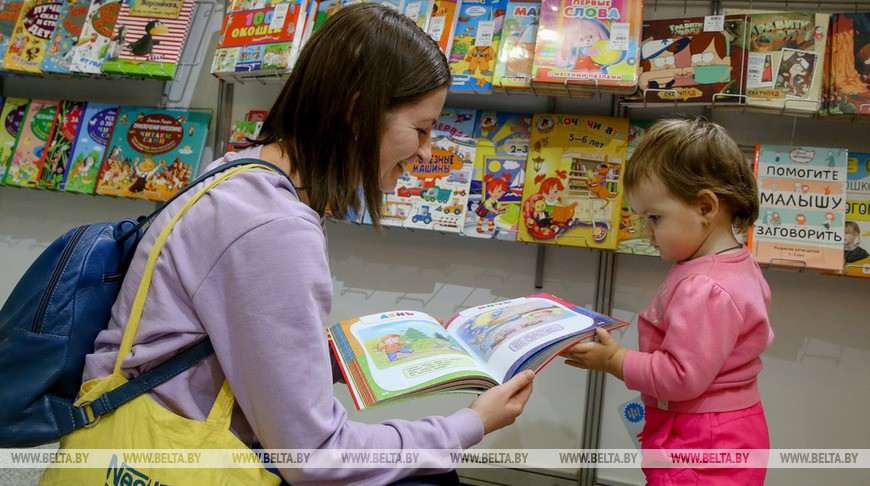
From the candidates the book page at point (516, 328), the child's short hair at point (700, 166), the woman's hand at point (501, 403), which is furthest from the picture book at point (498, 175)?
the woman's hand at point (501, 403)

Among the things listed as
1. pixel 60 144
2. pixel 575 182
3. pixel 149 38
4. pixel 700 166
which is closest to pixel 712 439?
pixel 700 166

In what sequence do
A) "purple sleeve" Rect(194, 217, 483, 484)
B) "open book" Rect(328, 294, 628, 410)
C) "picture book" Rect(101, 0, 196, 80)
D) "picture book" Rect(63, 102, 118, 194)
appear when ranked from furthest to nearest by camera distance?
"picture book" Rect(63, 102, 118, 194) → "picture book" Rect(101, 0, 196, 80) → "open book" Rect(328, 294, 628, 410) → "purple sleeve" Rect(194, 217, 483, 484)

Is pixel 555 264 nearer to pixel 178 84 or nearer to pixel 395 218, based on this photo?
pixel 395 218

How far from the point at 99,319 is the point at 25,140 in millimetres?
1985

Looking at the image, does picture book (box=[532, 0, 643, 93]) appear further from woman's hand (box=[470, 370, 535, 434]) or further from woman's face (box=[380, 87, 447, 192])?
woman's hand (box=[470, 370, 535, 434])

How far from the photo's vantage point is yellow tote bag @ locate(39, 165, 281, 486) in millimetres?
828

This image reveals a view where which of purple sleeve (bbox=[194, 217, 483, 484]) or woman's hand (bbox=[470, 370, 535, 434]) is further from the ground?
purple sleeve (bbox=[194, 217, 483, 484])

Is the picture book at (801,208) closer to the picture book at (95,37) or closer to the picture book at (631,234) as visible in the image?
the picture book at (631,234)

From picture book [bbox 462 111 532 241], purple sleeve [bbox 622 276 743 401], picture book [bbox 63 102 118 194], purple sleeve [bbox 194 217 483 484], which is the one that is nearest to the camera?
purple sleeve [bbox 194 217 483 484]

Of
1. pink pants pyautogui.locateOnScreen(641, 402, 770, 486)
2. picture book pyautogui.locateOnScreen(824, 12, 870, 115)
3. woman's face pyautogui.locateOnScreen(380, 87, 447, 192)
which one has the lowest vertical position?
pink pants pyautogui.locateOnScreen(641, 402, 770, 486)

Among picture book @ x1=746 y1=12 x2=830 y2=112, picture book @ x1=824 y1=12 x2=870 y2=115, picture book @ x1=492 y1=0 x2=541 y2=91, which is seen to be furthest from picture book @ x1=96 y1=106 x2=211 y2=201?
picture book @ x1=824 y1=12 x2=870 y2=115

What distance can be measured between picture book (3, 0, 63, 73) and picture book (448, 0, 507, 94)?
1.66 metres

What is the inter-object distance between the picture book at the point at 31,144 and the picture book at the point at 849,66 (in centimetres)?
277

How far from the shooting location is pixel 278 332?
820mm
